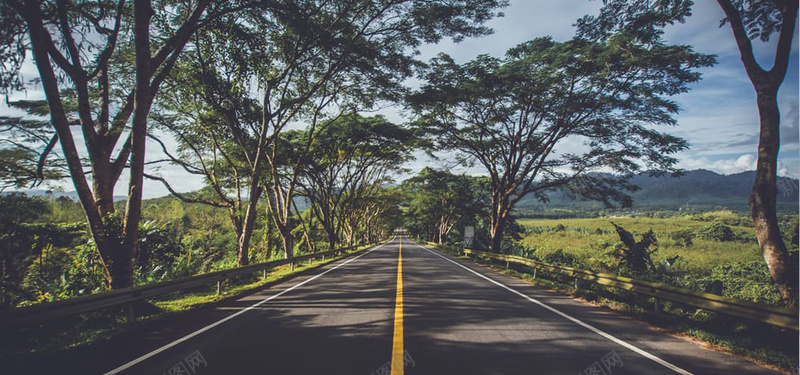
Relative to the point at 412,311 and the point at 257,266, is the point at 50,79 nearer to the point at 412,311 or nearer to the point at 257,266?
the point at 257,266

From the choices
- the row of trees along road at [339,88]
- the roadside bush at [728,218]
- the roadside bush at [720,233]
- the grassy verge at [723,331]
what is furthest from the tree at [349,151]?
the roadside bush at [728,218]

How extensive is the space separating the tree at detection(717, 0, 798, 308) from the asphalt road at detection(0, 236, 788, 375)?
2085 millimetres

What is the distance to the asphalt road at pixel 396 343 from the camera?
4016mm

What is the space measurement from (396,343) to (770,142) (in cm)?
716

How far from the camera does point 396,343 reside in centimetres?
474

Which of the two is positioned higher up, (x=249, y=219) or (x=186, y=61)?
(x=186, y=61)

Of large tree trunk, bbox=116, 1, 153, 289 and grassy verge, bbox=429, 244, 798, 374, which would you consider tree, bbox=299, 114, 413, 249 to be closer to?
large tree trunk, bbox=116, 1, 153, 289

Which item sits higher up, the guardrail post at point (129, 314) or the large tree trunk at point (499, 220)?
the large tree trunk at point (499, 220)

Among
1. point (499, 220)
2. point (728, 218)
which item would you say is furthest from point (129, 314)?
point (728, 218)

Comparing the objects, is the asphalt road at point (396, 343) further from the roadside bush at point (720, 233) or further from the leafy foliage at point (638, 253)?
the roadside bush at point (720, 233)

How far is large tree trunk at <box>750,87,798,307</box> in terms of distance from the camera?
534 cm

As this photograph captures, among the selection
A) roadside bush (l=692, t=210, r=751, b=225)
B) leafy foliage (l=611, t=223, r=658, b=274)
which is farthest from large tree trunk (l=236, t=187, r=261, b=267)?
roadside bush (l=692, t=210, r=751, b=225)

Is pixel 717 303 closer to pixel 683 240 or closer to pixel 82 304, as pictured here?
pixel 82 304

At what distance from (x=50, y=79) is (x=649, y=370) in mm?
11023
